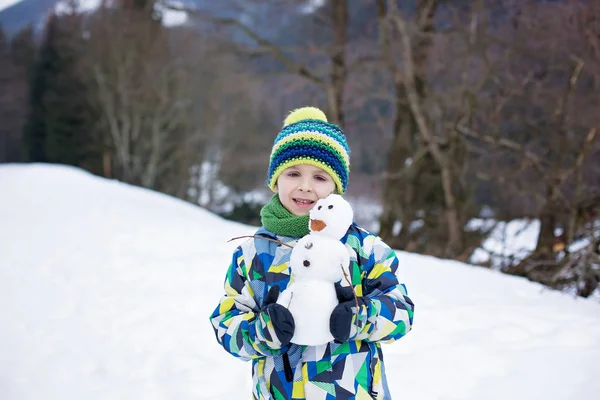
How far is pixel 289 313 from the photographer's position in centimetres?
140

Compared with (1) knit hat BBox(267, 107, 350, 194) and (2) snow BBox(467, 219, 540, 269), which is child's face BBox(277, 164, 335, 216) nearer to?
(1) knit hat BBox(267, 107, 350, 194)

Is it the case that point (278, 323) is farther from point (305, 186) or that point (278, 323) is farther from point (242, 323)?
point (305, 186)

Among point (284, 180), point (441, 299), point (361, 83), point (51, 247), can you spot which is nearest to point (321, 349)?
point (284, 180)

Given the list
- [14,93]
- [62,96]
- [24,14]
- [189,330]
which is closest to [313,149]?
[189,330]

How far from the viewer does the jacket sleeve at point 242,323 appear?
1461 millimetres

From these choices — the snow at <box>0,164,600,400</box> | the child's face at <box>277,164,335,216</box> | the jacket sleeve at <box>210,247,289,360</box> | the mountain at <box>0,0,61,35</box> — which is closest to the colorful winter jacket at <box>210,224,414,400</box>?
the jacket sleeve at <box>210,247,289,360</box>

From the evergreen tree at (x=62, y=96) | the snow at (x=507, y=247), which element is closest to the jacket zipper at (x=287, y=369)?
the snow at (x=507, y=247)

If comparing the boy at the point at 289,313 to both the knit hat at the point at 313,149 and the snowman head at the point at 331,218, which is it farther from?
the snowman head at the point at 331,218

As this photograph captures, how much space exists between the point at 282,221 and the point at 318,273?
29 cm

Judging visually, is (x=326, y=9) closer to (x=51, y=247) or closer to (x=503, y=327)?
A: (x=51, y=247)

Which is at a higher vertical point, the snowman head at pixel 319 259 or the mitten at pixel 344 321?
the snowman head at pixel 319 259

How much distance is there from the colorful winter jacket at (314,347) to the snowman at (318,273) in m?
0.09

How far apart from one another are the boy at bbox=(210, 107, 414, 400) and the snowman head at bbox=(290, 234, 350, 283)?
10cm

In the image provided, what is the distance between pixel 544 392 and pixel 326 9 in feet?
32.9
